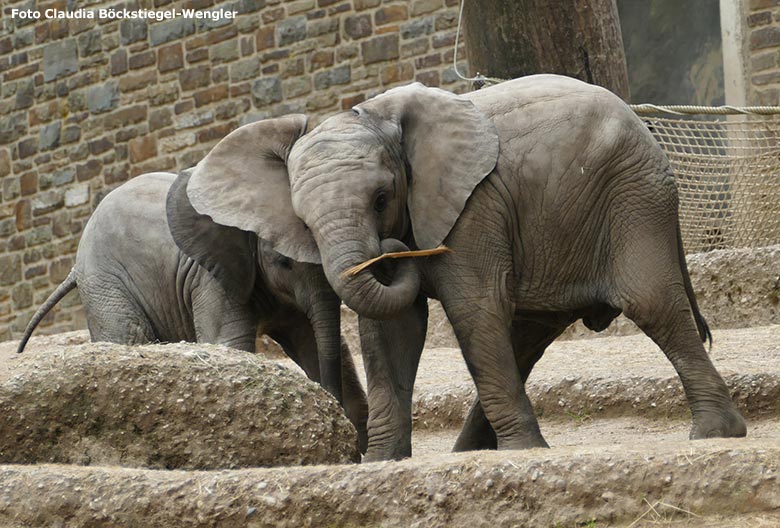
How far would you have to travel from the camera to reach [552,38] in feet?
31.2

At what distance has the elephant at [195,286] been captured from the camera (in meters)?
7.24

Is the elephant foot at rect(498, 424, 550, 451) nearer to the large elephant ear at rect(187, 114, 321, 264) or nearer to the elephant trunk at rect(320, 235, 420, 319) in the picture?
the elephant trunk at rect(320, 235, 420, 319)

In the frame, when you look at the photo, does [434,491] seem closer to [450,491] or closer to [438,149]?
[450,491]

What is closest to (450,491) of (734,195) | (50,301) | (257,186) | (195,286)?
(257,186)

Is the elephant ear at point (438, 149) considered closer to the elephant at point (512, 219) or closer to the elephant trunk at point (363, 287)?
the elephant at point (512, 219)

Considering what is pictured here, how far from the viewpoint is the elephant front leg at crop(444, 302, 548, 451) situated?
6191 millimetres

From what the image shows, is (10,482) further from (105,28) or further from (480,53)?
(105,28)

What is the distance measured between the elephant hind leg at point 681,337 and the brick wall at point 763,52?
8.13 meters

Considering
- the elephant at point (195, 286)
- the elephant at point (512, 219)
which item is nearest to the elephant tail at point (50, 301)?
the elephant at point (195, 286)

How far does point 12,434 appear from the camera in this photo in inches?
226

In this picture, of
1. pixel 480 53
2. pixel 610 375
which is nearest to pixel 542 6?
pixel 480 53

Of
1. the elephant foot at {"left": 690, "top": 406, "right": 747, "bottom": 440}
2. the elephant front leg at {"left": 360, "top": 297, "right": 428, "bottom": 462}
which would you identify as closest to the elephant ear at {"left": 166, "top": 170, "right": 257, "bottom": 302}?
the elephant front leg at {"left": 360, "top": 297, "right": 428, "bottom": 462}

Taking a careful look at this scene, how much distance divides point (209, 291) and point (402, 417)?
5.02 feet

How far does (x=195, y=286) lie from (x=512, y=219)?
2.19 m
